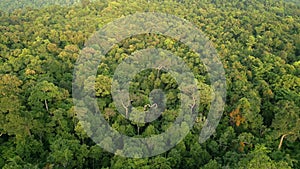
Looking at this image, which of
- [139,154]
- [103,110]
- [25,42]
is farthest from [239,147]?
[25,42]

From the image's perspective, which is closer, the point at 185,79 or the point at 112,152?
the point at 112,152

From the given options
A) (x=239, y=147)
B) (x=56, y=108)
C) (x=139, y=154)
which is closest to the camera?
(x=139, y=154)

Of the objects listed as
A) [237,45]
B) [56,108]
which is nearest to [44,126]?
[56,108]

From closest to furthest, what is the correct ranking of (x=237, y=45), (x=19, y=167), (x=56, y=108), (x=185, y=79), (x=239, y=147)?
1. (x=19, y=167)
2. (x=239, y=147)
3. (x=56, y=108)
4. (x=185, y=79)
5. (x=237, y=45)

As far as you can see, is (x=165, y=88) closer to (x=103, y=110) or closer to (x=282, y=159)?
(x=103, y=110)

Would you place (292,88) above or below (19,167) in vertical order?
above

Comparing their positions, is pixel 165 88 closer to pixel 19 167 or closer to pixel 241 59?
pixel 241 59
